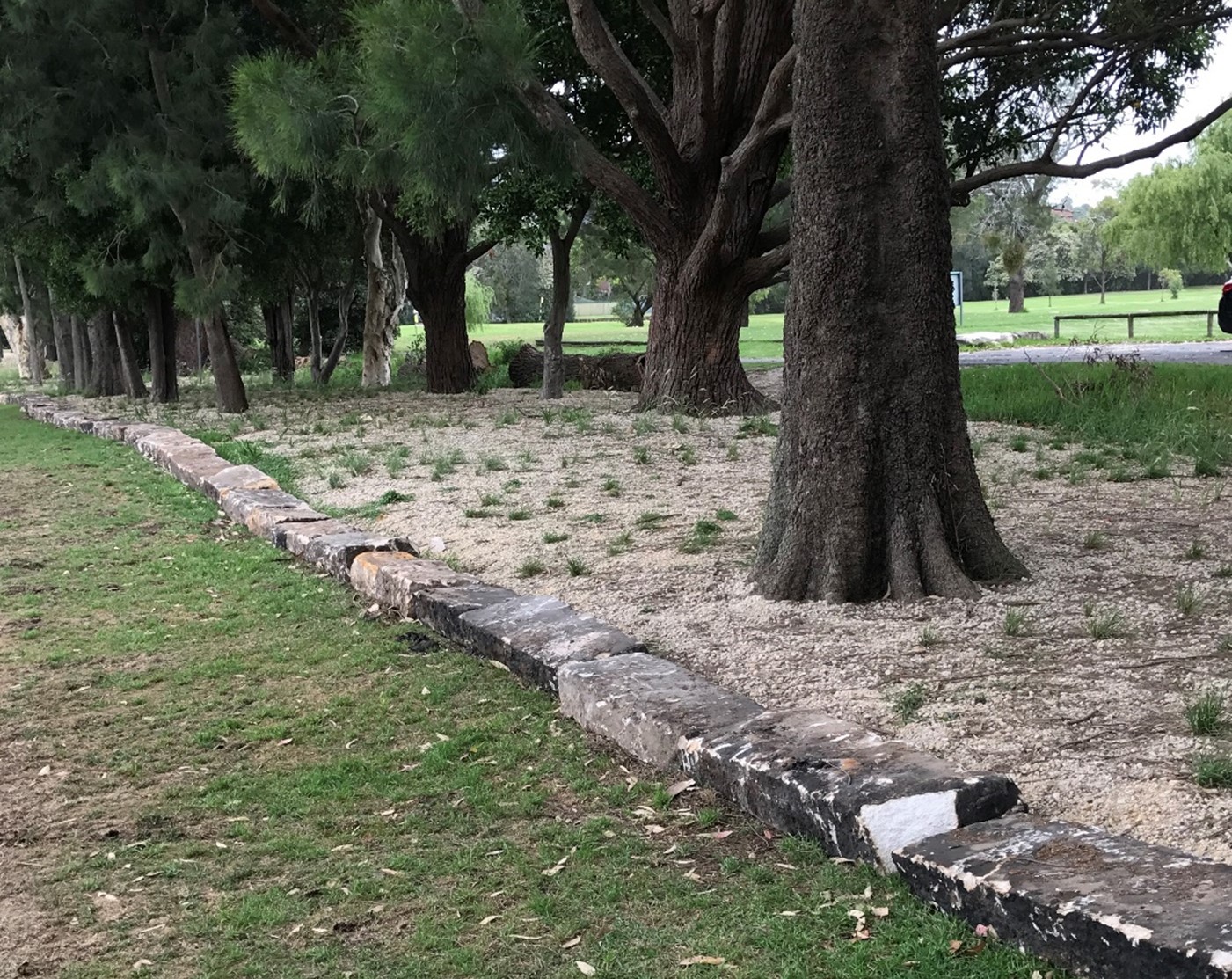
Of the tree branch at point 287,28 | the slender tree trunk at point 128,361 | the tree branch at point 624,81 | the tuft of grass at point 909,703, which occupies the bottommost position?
the tuft of grass at point 909,703

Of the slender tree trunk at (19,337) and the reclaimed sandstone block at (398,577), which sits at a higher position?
the slender tree trunk at (19,337)

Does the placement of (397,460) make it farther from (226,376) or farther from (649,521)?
(226,376)

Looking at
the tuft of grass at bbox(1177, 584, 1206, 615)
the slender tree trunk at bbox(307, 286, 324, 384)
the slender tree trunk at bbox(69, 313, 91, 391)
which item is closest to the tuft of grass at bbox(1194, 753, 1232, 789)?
the tuft of grass at bbox(1177, 584, 1206, 615)

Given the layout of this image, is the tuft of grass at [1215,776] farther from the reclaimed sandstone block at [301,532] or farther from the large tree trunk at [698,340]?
the large tree trunk at [698,340]

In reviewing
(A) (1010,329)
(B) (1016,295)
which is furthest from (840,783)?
(B) (1016,295)

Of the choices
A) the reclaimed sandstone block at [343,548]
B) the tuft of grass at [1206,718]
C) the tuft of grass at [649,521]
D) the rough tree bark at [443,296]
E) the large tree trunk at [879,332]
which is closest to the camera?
the tuft of grass at [1206,718]

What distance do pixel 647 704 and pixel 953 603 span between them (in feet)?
5.22

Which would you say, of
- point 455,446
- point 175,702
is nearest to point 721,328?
point 455,446

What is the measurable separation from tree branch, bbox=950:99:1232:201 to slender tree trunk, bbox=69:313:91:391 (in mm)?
17811

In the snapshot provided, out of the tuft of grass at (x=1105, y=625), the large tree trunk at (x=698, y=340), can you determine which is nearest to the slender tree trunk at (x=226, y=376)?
the large tree trunk at (x=698, y=340)

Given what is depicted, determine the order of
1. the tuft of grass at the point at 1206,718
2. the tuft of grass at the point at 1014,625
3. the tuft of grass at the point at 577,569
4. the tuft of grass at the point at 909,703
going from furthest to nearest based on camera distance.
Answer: the tuft of grass at the point at 577,569
the tuft of grass at the point at 1014,625
the tuft of grass at the point at 909,703
the tuft of grass at the point at 1206,718

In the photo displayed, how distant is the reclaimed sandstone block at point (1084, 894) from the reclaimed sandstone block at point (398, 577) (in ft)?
9.84

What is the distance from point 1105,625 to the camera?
410 cm

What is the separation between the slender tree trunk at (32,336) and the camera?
2669cm
